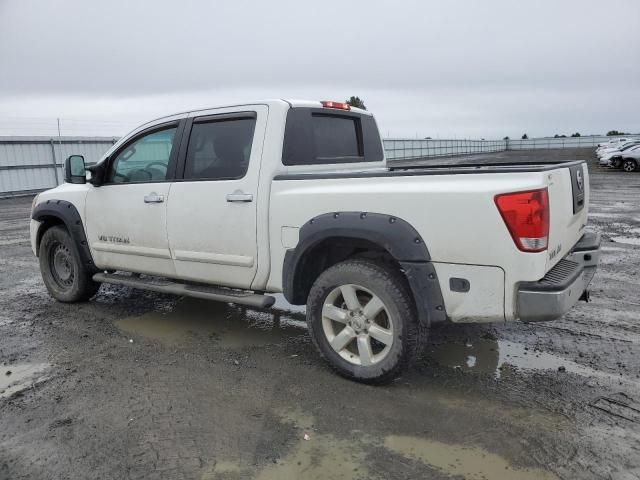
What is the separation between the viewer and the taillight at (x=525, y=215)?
115 inches

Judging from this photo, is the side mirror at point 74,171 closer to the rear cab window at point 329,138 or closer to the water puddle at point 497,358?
the rear cab window at point 329,138

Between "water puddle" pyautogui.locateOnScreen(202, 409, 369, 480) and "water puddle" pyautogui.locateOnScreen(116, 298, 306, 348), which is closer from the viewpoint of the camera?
"water puddle" pyautogui.locateOnScreen(202, 409, 369, 480)

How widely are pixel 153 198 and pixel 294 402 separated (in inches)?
89.7

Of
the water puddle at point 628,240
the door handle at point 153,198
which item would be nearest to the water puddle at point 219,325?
the door handle at point 153,198

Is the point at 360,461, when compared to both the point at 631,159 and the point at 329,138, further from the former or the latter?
the point at 631,159

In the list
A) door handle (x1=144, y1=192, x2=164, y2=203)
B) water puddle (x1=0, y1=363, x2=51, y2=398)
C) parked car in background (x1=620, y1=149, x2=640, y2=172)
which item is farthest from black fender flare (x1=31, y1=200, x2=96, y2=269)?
parked car in background (x1=620, y1=149, x2=640, y2=172)

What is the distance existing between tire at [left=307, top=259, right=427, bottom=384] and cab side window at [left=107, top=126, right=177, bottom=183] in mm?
1996

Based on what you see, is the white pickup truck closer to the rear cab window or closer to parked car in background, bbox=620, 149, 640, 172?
the rear cab window

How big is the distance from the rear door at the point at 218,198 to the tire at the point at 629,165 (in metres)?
28.4

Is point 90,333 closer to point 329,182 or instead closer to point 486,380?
point 329,182

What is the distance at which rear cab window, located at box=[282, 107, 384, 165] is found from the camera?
4117 millimetres

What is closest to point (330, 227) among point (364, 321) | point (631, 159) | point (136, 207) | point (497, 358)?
point (364, 321)

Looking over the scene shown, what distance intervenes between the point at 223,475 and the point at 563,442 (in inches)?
72.3

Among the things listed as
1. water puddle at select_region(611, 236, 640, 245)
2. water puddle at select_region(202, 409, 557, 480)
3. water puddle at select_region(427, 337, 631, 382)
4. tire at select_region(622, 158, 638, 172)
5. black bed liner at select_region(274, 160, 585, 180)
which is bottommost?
water puddle at select_region(611, 236, 640, 245)
